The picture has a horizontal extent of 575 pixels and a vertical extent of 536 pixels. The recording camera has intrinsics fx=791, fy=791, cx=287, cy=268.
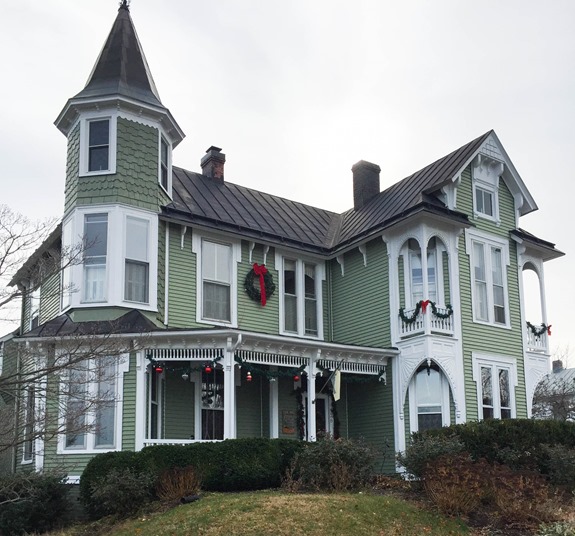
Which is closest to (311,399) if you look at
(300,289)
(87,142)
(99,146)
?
(300,289)

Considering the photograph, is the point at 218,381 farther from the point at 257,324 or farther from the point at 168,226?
the point at 168,226

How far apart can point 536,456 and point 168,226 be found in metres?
10.6

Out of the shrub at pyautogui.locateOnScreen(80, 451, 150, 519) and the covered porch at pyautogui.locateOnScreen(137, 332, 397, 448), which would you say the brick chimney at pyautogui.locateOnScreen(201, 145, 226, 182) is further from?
the shrub at pyautogui.locateOnScreen(80, 451, 150, 519)

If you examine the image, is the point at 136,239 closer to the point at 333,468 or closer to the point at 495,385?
the point at 333,468

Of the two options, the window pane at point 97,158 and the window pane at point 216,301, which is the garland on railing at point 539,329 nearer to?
the window pane at point 216,301

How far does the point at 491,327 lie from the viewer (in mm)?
22328

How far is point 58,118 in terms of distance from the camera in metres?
21.0

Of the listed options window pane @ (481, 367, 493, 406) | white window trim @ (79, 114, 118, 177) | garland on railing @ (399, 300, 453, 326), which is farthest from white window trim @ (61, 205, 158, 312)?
window pane @ (481, 367, 493, 406)

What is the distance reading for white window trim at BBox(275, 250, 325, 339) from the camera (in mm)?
22808

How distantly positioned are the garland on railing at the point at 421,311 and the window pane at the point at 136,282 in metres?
6.90

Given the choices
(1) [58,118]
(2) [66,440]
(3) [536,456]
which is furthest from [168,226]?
(3) [536,456]

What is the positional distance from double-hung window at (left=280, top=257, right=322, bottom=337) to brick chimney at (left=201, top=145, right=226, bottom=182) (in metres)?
3.98

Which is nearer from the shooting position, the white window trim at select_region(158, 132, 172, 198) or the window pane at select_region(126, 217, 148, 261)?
the window pane at select_region(126, 217, 148, 261)

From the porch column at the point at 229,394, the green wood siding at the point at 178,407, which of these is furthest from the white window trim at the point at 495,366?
the green wood siding at the point at 178,407
